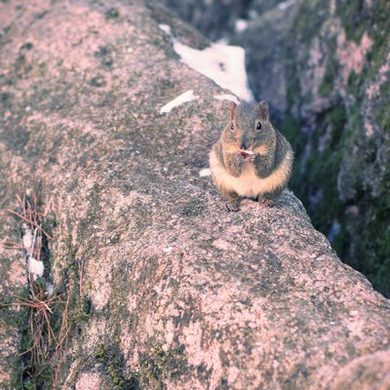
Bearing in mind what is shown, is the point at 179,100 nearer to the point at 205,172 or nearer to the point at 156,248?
the point at 205,172

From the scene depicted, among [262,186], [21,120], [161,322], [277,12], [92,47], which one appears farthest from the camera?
[277,12]

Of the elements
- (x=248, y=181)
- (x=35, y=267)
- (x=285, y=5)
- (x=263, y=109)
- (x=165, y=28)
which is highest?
(x=263, y=109)

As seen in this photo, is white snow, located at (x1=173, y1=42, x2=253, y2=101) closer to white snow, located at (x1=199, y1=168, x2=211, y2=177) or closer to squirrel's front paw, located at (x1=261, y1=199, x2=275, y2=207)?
white snow, located at (x1=199, y1=168, x2=211, y2=177)

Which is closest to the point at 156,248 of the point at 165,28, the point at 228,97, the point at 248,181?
the point at 248,181

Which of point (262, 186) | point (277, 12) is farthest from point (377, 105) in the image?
point (277, 12)

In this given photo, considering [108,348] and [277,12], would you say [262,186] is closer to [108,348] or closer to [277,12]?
[108,348]

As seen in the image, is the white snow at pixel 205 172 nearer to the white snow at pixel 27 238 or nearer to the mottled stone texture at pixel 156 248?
the mottled stone texture at pixel 156 248

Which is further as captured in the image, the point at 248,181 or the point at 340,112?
the point at 340,112
